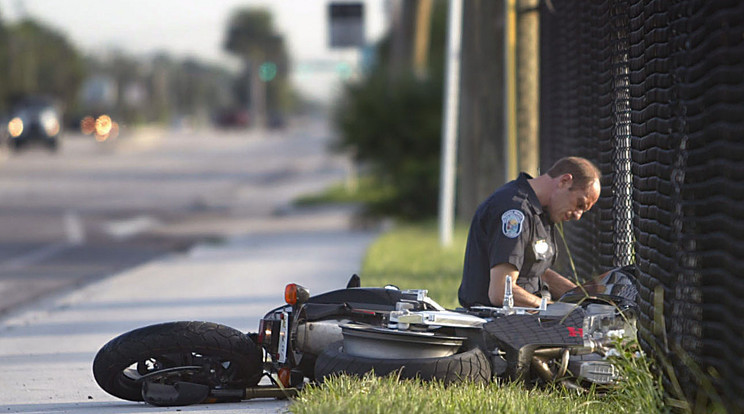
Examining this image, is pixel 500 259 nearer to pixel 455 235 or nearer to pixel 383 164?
pixel 455 235

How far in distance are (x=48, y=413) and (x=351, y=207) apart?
62.8 ft

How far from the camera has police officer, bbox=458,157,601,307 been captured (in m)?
5.80

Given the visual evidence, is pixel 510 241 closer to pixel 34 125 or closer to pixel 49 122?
pixel 34 125

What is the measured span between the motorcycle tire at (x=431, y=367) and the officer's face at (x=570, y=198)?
0.97m

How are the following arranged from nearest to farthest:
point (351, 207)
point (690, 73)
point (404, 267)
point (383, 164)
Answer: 1. point (690, 73)
2. point (404, 267)
3. point (383, 164)
4. point (351, 207)

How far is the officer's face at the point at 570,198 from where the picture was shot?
5859 millimetres

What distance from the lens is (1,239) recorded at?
18.1 metres

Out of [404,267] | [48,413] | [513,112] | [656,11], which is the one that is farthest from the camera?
[404,267]

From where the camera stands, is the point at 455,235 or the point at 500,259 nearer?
the point at 500,259

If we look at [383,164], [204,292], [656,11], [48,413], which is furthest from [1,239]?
[656,11]

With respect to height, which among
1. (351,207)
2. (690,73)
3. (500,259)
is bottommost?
(351,207)

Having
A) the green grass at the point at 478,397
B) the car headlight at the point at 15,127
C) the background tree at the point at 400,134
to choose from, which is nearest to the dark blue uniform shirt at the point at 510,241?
the green grass at the point at 478,397

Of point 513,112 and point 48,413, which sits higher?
point 513,112

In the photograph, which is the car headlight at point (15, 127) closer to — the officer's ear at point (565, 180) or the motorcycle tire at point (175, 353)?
the motorcycle tire at point (175, 353)
